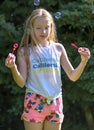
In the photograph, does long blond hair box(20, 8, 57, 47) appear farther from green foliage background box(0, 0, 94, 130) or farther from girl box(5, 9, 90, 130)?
green foliage background box(0, 0, 94, 130)

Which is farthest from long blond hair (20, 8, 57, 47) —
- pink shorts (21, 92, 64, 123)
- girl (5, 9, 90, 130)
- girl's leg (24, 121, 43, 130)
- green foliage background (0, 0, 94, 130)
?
green foliage background (0, 0, 94, 130)

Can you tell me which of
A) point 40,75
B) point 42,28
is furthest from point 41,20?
point 40,75

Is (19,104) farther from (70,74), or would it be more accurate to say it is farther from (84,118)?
(70,74)

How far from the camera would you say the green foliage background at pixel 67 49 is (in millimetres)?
4434

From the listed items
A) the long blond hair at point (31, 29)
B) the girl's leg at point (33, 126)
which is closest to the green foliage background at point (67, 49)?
the long blond hair at point (31, 29)

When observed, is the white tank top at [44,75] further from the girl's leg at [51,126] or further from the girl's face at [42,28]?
the girl's leg at [51,126]

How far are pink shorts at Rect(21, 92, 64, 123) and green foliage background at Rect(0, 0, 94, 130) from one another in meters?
0.97

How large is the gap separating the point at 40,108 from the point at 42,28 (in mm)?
615

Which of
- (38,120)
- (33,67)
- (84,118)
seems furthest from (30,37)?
(84,118)

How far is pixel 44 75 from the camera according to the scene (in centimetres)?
340

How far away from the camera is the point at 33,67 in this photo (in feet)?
11.2

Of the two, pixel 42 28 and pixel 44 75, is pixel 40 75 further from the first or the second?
pixel 42 28

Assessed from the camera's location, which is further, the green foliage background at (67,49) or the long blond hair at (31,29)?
the green foliage background at (67,49)

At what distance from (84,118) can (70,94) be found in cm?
57
